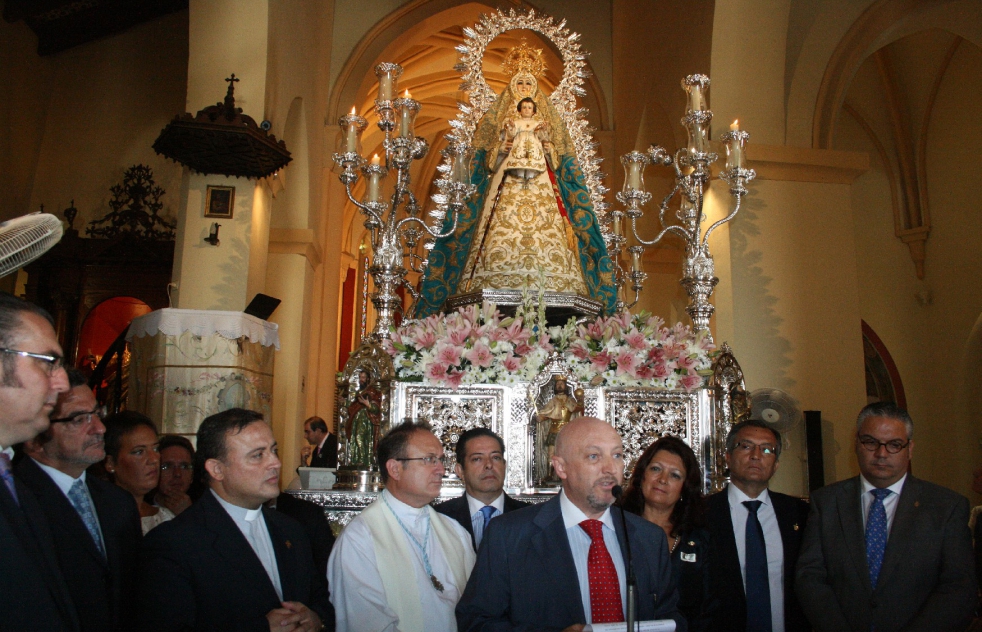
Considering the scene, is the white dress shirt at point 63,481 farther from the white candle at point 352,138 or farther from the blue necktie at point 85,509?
the white candle at point 352,138

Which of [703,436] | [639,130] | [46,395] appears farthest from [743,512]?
[639,130]

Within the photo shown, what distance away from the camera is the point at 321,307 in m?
11.8

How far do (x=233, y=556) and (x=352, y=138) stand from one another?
10.2 feet

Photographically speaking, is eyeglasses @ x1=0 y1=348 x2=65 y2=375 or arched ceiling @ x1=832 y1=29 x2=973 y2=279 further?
arched ceiling @ x1=832 y1=29 x2=973 y2=279

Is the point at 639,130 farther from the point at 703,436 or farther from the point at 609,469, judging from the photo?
the point at 609,469

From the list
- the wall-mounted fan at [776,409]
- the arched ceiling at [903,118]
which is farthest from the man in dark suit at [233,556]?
the arched ceiling at [903,118]

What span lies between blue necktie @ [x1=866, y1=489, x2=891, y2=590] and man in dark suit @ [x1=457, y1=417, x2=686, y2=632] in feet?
3.37

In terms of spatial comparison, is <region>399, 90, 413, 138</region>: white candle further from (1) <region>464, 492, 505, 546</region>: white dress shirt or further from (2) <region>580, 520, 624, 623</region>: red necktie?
(2) <region>580, 520, 624, 623</region>: red necktie

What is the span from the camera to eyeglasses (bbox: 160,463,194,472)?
3.63m

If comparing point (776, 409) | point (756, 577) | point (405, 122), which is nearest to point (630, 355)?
point (756, 577)

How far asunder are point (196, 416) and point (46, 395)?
427 cm

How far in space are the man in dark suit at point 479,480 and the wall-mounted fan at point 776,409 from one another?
12.8 ft

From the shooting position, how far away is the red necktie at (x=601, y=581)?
242 centimetres

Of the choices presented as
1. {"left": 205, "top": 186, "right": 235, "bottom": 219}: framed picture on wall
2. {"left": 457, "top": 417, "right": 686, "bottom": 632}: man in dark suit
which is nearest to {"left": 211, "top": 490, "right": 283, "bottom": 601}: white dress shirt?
{"left": 457, "top": 417, "right": 686, "bottom": 632}: man in dark suit
